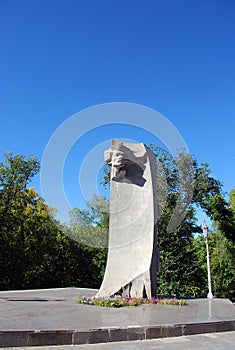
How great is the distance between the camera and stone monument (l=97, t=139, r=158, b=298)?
1038 centimetres

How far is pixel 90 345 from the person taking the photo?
5500 mm

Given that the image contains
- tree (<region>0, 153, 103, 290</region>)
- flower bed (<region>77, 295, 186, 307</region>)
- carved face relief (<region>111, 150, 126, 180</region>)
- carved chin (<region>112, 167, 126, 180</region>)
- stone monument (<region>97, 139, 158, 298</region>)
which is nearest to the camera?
flower bed (<region>77, 295, 186, 307</region>)

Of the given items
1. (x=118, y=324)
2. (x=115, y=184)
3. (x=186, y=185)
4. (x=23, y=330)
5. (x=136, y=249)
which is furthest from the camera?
(x=186, y=185)

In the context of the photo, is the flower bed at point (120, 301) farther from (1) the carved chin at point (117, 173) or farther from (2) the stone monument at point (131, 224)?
(1) the carved chin at point (117, 173)

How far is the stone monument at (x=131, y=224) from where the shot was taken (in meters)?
10.4

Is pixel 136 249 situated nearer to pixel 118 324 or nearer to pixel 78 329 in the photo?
pixel 118 324

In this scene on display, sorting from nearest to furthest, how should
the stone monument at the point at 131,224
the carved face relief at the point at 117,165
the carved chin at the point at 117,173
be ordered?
the stone monument at the point at 131,224
the carved face relief at the point at 117,165
the carved chin at the point at 117,173

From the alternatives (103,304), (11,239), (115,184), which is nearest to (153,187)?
(115,184)

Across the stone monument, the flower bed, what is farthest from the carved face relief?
the flower bed

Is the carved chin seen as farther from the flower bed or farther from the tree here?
the tree

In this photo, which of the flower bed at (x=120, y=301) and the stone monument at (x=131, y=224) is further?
the stone monument at (x=131, y=224)

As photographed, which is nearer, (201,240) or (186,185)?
(186,185)

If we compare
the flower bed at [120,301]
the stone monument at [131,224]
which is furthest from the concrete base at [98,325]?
the stone monument at [131,224]

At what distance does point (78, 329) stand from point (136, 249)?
5.48 meters
